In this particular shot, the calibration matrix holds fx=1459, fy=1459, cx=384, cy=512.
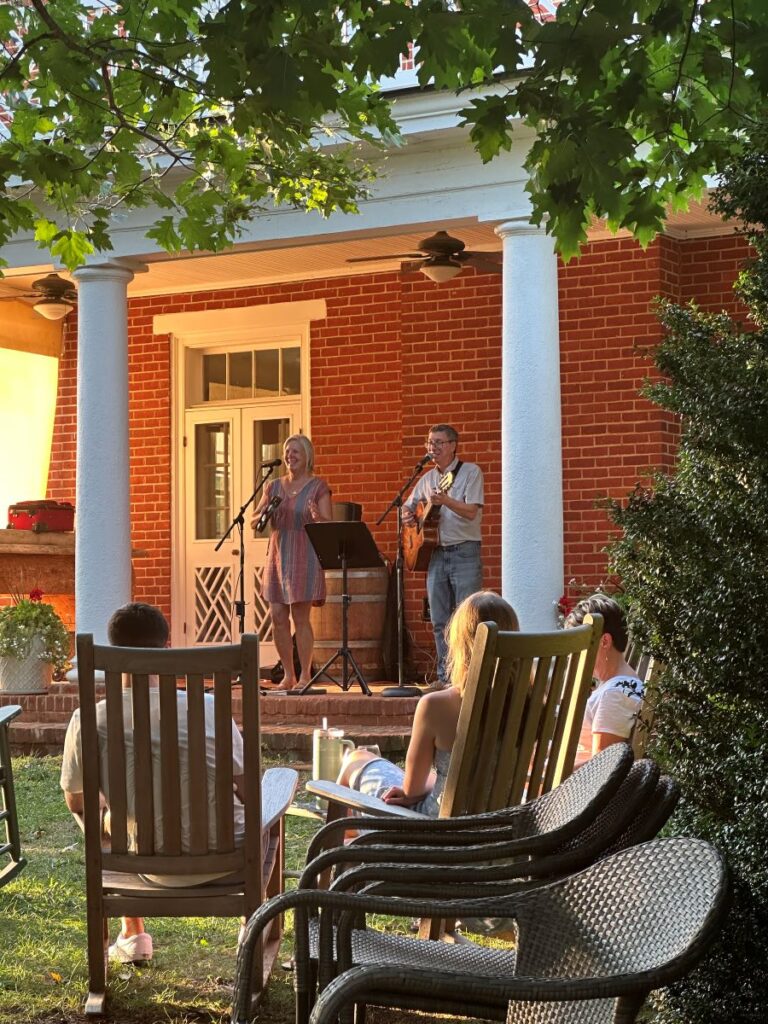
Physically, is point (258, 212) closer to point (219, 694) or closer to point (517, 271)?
point (517, 271)

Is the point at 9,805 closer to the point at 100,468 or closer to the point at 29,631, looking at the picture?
the point at 100,468

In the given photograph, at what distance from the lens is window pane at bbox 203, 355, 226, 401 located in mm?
12539

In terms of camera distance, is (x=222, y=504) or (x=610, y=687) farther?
(x=222, y=504)

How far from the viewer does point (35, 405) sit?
1282 cm

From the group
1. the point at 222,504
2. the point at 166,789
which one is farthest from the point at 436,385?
the point at 166,789

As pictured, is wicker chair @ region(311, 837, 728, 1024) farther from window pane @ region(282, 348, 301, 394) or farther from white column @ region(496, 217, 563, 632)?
window pane @ region(282, 348, 301, 394)

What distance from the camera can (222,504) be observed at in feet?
40.8

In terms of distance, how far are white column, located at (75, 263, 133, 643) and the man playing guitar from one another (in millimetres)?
1910

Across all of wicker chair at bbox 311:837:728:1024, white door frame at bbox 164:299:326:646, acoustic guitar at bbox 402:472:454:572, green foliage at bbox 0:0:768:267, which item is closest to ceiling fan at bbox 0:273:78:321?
white door frame at bbox 164:299:326:646

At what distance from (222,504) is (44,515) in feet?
5.19

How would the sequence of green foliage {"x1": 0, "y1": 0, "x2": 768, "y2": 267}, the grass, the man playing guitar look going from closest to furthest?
green foliage {"x1": 0, "y1": 0, "x2": 768, "y2": 267} → the grass → the man playing guitar

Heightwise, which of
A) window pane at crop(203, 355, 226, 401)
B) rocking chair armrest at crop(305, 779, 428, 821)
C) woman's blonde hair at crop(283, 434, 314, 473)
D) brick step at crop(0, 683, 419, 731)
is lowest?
brick step at crop(0, 683, 419, 731)

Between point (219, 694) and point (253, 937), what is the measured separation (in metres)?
1.12

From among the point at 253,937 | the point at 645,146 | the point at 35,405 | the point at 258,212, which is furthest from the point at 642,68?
the point at 35,405
